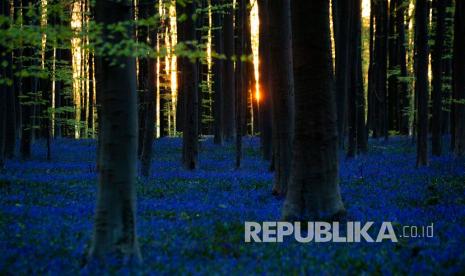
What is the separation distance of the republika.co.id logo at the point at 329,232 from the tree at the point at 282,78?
365 centimetres

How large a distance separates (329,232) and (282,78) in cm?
496

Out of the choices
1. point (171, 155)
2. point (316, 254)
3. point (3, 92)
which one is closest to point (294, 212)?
point (316, 254)

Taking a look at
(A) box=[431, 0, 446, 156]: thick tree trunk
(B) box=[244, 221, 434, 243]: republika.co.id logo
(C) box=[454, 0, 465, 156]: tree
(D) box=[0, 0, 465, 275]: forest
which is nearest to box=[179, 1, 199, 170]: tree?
(D) box=[0, 0, 465, 275]: forest

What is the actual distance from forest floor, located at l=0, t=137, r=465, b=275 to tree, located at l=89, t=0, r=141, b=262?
52cm

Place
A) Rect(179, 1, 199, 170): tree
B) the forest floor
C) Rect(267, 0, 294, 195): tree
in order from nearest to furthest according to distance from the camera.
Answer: the forest floor
Rect(267, 0, 294, 195): tree
Rect(179, 1, 199, 170): tree

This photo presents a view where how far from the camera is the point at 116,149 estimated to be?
6648mm

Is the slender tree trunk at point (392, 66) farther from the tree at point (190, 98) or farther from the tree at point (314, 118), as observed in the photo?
the tree at point (314, 118)

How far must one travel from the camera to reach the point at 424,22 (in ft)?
62.5

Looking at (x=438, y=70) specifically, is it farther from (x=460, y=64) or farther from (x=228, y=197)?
(x=228, y=197)

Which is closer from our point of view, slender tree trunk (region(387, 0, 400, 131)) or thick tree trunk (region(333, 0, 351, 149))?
thick tree trunk (region(333, 0, 351, 149))

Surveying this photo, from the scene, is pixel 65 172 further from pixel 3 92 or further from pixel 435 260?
pixel 435 260

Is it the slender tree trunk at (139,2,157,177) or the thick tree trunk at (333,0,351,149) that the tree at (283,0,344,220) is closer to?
the slender tree trunk at (139,2,157,177)

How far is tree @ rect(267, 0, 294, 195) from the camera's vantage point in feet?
42.0

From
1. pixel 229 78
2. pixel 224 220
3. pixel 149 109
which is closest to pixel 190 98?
pixel 149 109
